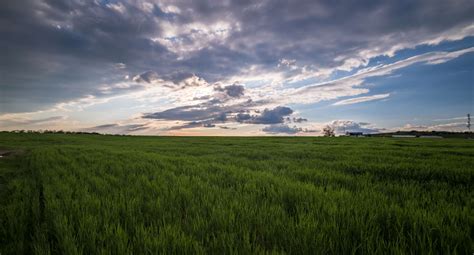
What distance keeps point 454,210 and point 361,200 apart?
102 cm

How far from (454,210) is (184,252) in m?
3.30

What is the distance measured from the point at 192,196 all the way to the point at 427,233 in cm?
287

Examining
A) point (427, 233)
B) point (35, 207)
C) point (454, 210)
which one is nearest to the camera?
Answer: point (427, 233)

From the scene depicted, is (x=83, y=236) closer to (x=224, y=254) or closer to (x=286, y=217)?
(x=224, y=254)

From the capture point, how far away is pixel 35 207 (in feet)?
10.7

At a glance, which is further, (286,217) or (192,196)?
(192,196)

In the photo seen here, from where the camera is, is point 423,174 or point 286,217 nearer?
point 286,217

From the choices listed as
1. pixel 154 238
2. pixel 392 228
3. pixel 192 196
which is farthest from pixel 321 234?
pixel 192 196

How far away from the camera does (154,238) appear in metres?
2.06

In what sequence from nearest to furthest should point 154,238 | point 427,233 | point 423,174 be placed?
point 154,238 → point 427,233 → point 423,174

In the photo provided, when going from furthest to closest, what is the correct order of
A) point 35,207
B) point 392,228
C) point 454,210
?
1. point 35,207
2. point 454,210
3. point 392,228

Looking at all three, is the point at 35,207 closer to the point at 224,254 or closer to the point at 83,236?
the point at 83,236

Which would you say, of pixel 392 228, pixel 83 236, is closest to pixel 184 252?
pixel 83 236

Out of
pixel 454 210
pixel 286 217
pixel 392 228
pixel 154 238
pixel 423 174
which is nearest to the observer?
pixel 154 238
